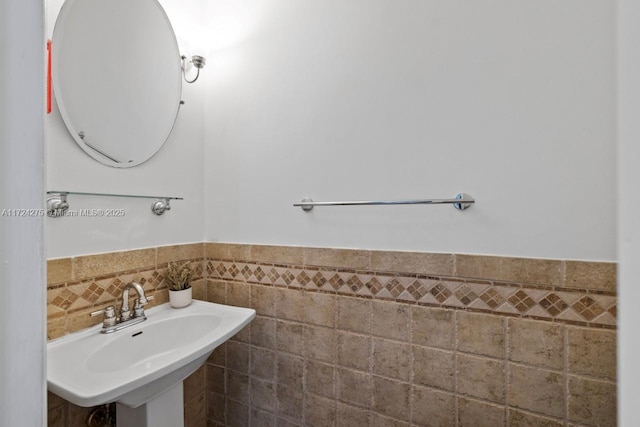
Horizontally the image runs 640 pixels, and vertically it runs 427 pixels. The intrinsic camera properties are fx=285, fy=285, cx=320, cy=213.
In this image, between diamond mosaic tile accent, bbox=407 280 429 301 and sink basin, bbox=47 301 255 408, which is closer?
sink basin, bbox=47 301 255 408

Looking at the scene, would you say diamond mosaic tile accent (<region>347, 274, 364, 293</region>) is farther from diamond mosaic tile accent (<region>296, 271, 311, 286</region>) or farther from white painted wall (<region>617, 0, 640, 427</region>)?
white painted wall (<region>617, 0, 640, 427</region>)

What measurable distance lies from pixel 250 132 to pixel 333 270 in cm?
76

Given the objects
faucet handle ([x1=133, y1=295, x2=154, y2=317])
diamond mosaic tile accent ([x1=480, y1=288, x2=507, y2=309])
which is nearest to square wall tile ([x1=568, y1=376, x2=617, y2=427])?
diamond mosaic tile accent ([x1=480, y1=288, x2=507, y2=309])

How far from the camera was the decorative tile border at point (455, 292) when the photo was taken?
85 centimetres

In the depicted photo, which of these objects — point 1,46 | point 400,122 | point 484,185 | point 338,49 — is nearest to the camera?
point 1,46

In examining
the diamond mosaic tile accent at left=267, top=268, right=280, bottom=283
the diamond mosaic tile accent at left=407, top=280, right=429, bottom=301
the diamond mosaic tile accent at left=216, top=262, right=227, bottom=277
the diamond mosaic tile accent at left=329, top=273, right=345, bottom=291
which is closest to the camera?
the diamond mosaic tile accent at left=407, top=280, right=429, bottom=301

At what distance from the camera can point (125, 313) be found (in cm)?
108

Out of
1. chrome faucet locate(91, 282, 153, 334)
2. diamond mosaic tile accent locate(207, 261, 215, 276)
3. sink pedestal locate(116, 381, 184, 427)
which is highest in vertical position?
diamond mosaic tile accent locate(207, 261, 215, 276)

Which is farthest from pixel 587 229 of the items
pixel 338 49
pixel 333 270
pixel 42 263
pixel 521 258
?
pixel 42 263

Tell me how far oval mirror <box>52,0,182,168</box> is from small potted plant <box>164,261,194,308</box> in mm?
490

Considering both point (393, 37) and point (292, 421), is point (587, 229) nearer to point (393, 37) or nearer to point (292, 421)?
point (393, 37)

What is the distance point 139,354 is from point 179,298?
0.84ft

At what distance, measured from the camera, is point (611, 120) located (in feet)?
2.72

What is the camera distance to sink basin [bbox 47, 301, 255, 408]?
714 mm
